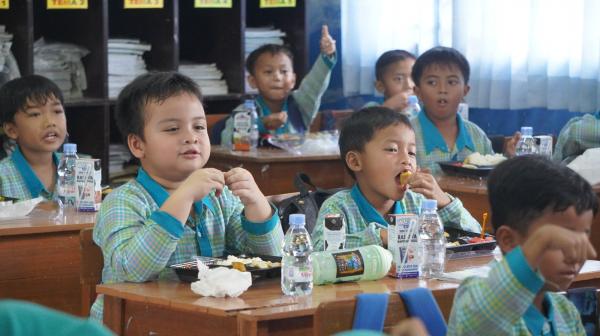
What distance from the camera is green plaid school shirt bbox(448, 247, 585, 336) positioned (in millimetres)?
2123

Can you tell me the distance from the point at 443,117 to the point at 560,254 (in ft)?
10.9

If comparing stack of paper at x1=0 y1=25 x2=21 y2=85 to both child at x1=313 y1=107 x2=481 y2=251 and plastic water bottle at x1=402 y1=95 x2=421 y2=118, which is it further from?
child at x1=313 y1=107 x2=481 y2=251

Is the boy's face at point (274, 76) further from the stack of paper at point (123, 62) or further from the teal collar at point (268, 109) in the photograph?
the stack of paper at point (123, 62)

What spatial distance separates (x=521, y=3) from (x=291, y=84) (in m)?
1.40

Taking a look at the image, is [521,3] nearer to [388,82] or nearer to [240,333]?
[388,82]

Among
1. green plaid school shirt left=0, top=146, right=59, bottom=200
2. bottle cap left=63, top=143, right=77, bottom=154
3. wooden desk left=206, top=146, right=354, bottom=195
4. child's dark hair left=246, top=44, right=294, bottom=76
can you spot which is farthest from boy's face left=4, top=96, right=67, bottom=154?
child's dark hair left=246, top=44, right=294, bottom=76

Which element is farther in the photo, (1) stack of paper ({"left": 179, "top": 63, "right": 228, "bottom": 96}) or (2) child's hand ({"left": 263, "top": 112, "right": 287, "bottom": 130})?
(1) stack of paper ({"left": 179, "top": 63, "right": 228, "bottom": 96})

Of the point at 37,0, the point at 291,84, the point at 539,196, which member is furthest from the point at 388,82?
the point at 539,196

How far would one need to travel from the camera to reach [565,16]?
6.12 meters

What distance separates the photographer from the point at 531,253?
6.93ft

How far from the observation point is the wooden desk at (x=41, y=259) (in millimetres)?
3791

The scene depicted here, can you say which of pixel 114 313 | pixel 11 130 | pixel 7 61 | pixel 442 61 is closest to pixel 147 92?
pixel 114 313

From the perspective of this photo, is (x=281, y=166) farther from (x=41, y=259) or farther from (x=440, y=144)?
(x=41, y=259)

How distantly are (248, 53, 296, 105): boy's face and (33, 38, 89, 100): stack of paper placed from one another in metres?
1.01
